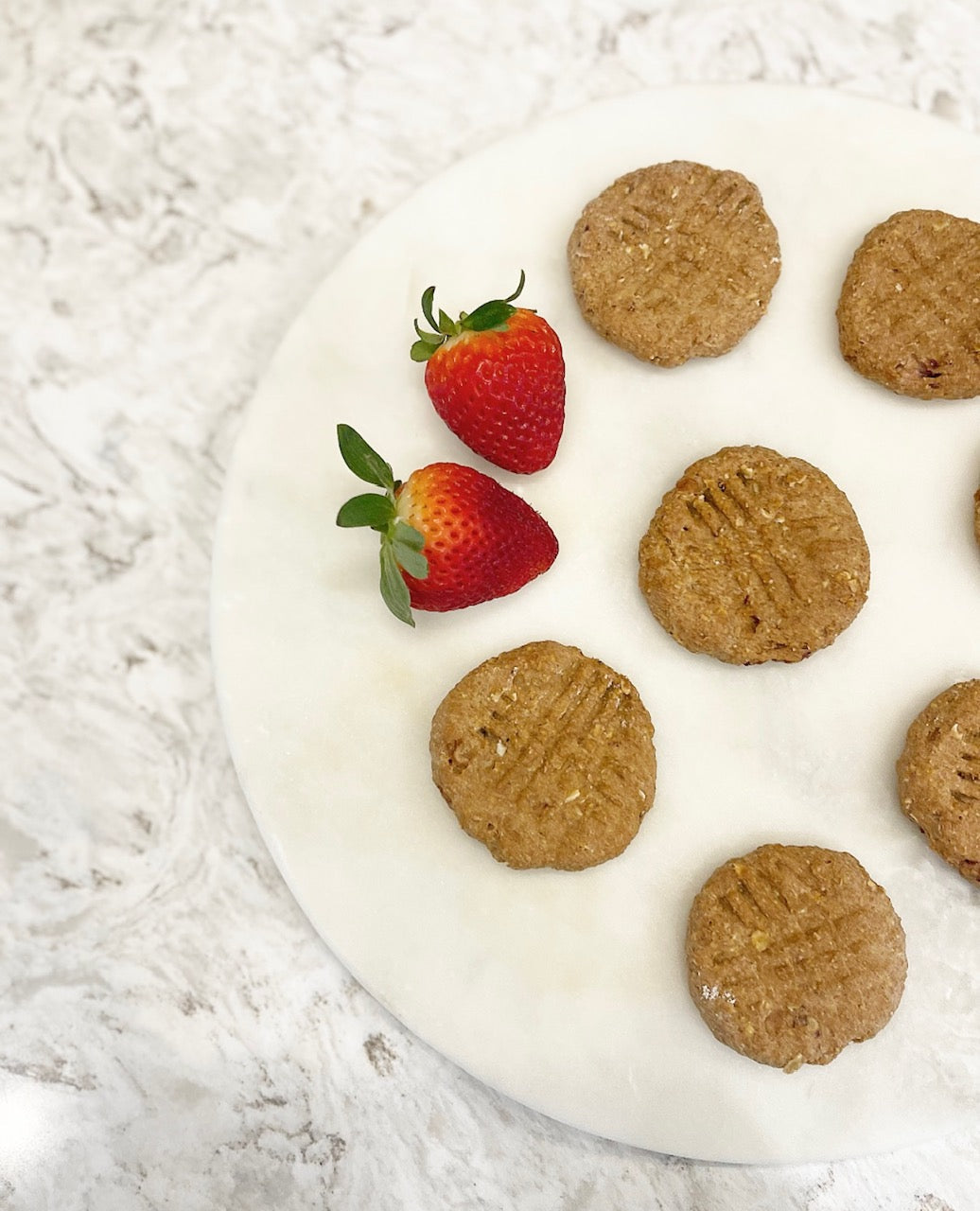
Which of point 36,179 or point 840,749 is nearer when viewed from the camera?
point 840,749

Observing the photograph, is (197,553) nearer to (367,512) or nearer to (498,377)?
(367,512)

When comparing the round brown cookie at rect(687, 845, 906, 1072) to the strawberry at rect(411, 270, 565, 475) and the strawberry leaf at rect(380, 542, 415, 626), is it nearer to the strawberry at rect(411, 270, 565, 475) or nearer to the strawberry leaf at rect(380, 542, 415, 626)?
the strawberry leaf at rect(380, 542, 415, 626)

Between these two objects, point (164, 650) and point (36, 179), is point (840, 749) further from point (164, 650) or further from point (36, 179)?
point (36, 179)

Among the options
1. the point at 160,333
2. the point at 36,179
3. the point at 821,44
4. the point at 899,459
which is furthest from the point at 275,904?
the point at 821,44

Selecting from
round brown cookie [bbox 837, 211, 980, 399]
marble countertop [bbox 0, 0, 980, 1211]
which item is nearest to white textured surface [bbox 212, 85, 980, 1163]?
round brown cookie [bbox 837, 211, 980, 399]

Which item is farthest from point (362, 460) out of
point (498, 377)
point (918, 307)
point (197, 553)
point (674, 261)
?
point (918, 307)

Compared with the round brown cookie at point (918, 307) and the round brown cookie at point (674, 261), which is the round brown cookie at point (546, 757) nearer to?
the round brown cookie at point (674, 261)
